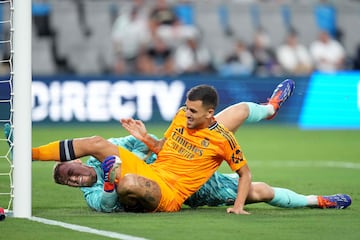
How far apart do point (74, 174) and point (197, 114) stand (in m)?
1.21

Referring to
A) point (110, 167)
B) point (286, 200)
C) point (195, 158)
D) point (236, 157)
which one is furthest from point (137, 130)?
point (286, 200)

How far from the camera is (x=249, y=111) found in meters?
10.2

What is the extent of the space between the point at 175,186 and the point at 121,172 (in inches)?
22.9

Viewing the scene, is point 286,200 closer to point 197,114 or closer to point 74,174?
point 197,114

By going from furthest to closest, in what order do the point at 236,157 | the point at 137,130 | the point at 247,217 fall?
the point at 137,130 < the point at 236,157 < the point at 247,217

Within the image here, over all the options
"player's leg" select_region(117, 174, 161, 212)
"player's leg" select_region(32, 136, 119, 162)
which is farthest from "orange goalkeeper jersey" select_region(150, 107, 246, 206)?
"player's leg" select_region(32, 136, 119, 162)

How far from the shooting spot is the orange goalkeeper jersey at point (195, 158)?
9.12m

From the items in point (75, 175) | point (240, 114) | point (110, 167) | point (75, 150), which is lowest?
point (75, 175)

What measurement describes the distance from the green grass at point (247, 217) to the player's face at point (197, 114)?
2.64ft

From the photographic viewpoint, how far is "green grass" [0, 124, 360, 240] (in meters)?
8.01

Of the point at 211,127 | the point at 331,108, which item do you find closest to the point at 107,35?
the point at 331,108

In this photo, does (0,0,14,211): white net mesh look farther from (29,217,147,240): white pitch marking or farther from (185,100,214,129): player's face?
(185,100,214,129): player's face

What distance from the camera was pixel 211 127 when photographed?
9.25 meters

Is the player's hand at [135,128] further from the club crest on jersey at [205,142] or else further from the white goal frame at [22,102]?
the white goal frame at [22,102]
